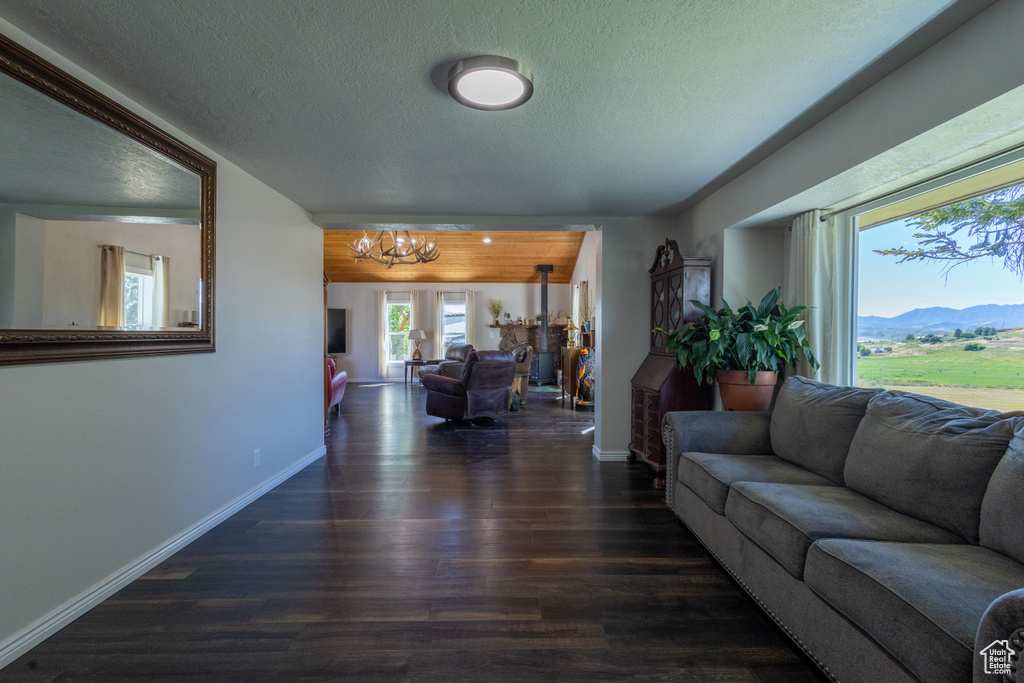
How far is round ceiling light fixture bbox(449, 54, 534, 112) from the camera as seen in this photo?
175 centimetres

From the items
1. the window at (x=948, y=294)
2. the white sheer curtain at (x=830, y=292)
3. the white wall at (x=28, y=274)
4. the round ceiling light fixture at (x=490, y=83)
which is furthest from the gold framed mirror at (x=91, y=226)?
the window at (x=948, y=294)

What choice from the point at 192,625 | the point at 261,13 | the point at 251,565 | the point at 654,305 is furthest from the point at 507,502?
the point at 261,13

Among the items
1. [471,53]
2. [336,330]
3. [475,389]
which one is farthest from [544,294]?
[471,53]

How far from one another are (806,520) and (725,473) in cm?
60

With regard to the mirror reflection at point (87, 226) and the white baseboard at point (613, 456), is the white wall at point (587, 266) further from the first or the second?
the mirror reflection at point (87, 226)

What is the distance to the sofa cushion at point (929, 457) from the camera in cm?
148

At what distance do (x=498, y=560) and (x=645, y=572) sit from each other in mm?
740

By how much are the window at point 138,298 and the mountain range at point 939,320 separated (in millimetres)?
4081

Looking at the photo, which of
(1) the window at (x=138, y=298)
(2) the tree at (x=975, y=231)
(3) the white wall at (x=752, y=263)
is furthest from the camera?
(3) the white wall at (x=752, y=263)

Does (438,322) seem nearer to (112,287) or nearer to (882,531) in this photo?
(112,287)

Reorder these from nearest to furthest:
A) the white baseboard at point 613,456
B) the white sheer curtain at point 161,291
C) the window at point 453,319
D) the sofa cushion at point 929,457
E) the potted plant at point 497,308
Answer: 1. the sofa cushion at point 929,457
2. the white sheer curtain at point 161,291
3. the white baseboard at point 613,456
4. the potted plant at point 497,308
5. the window at point 453,319

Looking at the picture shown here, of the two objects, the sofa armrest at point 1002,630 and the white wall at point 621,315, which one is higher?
the white wall at point 621,315

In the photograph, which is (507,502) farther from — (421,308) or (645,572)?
(421,308)

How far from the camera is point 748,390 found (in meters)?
2.81
